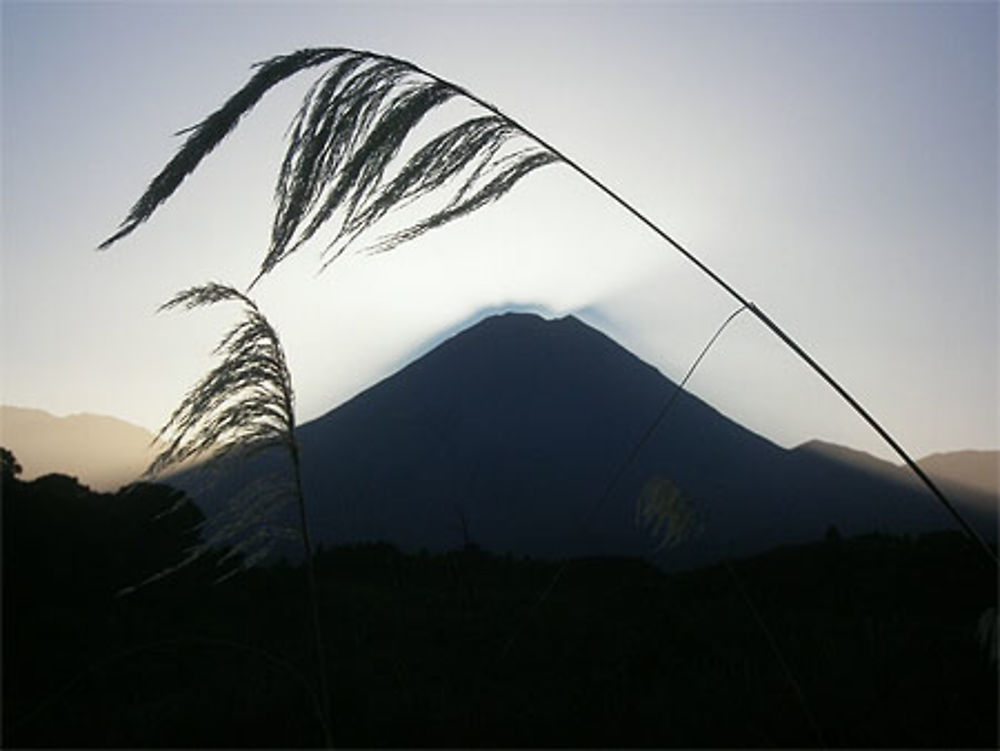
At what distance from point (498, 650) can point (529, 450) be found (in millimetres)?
92273

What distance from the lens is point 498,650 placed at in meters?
7.48

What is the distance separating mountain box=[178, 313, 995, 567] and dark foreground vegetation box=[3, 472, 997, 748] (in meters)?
65.6

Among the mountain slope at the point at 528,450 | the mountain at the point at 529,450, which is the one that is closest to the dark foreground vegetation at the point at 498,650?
the mountain slope at the point at 528,450

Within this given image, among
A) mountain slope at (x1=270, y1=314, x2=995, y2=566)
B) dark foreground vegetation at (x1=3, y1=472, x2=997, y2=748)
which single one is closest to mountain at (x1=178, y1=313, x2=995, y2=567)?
mountain slope at (x1=270, y1=314, x2=995, y2=566)

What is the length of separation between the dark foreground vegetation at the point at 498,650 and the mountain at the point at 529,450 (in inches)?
2585

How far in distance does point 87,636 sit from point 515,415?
94.6 metres

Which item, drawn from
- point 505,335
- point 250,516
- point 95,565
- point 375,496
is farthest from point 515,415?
point 250,516

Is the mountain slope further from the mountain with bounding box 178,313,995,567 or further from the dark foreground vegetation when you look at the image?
the dark foreground vegetation

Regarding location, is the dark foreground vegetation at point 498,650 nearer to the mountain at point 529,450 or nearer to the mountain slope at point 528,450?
the mountain slope at point 528,450

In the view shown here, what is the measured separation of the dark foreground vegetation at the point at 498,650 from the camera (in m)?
5.00

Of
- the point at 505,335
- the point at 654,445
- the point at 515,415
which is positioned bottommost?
the point at 654,445

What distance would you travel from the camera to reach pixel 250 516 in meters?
2.53

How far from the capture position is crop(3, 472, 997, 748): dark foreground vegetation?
5000 mm

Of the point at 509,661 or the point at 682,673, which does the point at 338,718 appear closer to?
the point at 509,661
